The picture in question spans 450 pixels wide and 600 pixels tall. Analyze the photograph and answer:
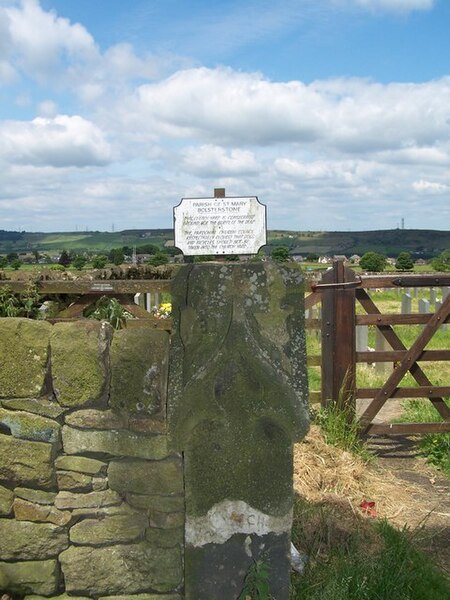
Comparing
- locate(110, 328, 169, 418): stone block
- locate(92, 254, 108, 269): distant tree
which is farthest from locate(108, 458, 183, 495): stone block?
locate(92, 254, 108, 269): distant tree

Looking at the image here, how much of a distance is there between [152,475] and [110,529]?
0.34m

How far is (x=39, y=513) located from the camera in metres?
3.01

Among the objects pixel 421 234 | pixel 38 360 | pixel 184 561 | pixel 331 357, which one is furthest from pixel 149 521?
pixel 421 234

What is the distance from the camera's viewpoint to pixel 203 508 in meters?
2.91

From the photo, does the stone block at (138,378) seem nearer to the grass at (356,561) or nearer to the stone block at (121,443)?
the stone block at (121,443)

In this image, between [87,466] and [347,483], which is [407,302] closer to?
[347,483]

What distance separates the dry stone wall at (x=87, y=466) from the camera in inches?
115

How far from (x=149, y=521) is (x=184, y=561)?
A: 0.83 ft

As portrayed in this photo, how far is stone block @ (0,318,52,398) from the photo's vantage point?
297 cm

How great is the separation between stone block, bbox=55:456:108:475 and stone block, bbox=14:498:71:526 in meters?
0.22

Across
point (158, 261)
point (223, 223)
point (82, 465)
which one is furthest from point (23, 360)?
point (158, 261)

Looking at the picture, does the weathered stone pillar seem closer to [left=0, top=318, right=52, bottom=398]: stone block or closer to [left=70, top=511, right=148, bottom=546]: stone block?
[left=70, top=511, right=148, bottom=546]: stone block

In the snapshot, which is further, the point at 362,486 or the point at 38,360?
the point at 362,486

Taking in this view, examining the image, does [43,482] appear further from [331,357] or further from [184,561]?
[331,357]
